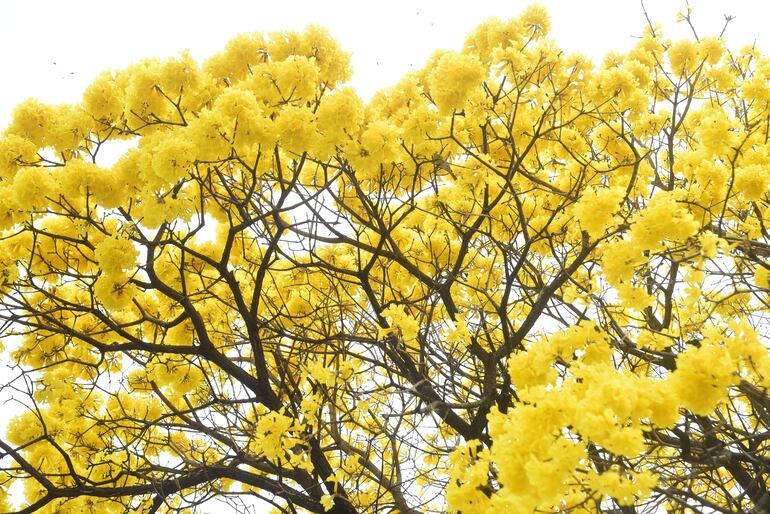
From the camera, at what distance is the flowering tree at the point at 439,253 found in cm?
218

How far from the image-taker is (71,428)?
200 inches

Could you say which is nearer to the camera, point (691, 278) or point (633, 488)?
point (633, 488)

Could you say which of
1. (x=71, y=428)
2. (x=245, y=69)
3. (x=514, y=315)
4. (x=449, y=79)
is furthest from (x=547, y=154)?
(x=71, y=428)

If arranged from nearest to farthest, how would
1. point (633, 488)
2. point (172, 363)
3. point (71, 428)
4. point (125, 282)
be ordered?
point (633, 488)
point (125, 282)
point (172, 363)
point (71, 428)

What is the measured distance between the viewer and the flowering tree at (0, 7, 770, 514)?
218cm

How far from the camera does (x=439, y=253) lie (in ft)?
15.0

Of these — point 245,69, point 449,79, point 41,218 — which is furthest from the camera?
point 41,218

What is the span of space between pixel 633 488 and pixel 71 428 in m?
4.98

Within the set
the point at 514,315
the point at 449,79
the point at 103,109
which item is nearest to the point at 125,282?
the point at 103,109

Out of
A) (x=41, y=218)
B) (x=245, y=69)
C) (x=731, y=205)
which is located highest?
(x=41, y=218)

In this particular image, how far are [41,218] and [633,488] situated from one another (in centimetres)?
425

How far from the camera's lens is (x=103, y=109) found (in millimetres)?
3627

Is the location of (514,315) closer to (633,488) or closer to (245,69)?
(245,69)

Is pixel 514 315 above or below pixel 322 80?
below
